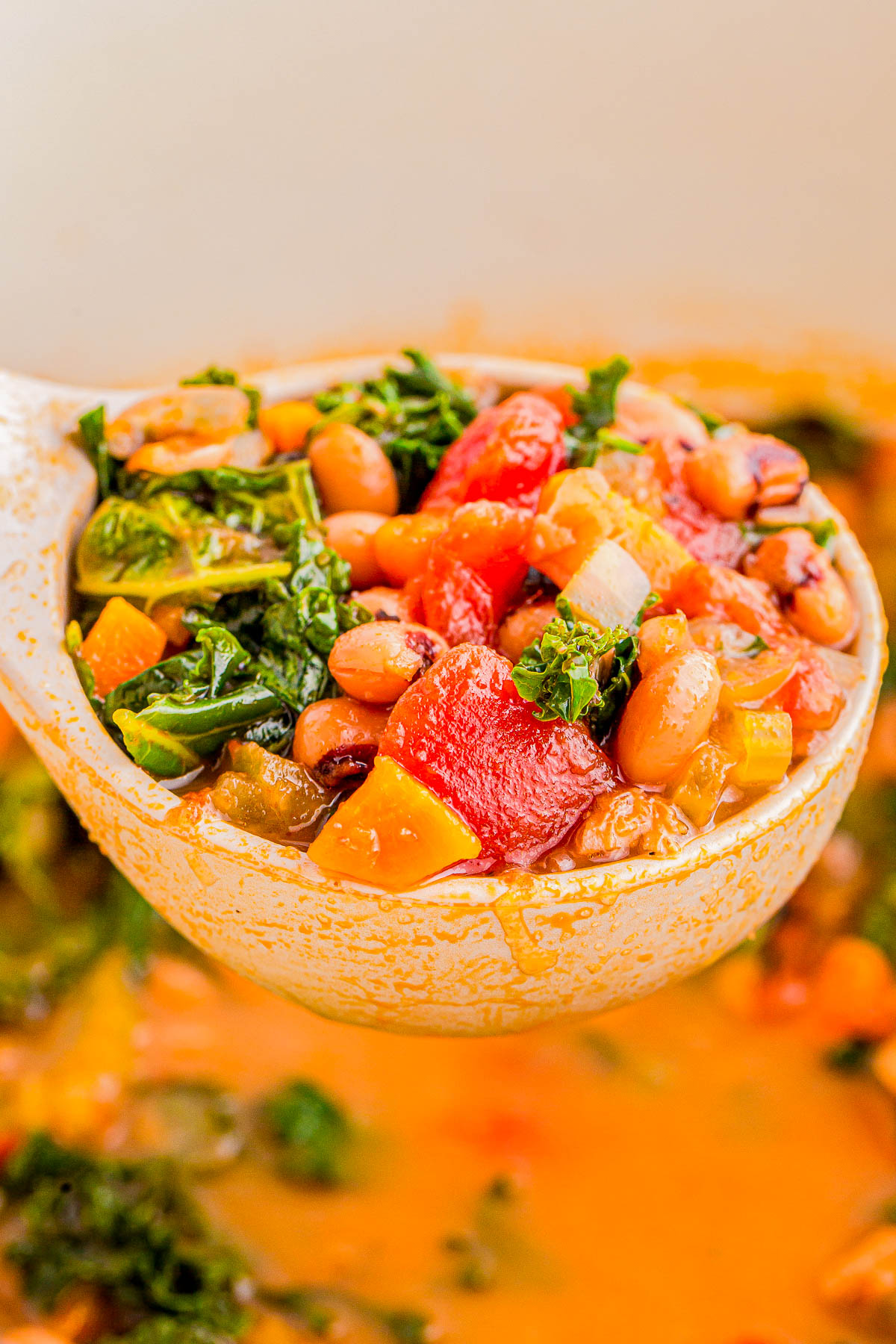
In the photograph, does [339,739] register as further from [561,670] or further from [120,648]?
[120,648]

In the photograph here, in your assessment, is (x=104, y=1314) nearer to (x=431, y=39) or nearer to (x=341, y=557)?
(x=341, y=557)

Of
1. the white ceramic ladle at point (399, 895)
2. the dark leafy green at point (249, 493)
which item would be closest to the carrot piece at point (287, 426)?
the dark leafy green at point (249, 493)

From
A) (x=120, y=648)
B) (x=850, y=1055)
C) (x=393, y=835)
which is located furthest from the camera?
(x=850, y=1055)

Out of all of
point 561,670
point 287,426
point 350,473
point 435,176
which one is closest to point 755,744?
point 561,670

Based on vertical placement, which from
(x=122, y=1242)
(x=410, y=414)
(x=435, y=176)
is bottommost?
(x=122, y=1242)

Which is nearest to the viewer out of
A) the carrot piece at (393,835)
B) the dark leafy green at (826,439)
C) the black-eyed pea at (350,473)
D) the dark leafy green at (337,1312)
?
the carrot piece at (393,835)

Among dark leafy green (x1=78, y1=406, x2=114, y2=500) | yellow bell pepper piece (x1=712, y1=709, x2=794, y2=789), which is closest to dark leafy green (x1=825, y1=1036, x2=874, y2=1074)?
yellow bell pepper piece (x1=712, y1=709, x2=794, y2=789)

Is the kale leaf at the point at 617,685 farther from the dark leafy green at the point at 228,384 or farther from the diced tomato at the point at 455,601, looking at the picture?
the dark leafy green at the point at 228,384
